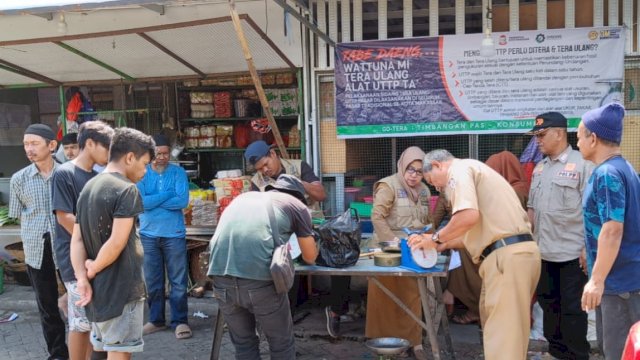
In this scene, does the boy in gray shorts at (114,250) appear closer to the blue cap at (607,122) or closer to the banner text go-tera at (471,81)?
the blue cap at (607,122)

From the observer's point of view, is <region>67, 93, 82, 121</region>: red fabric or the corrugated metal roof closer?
the corrugated metal roof

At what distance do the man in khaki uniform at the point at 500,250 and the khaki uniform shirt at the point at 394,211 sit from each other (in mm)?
944

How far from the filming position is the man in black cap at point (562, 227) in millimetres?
4113

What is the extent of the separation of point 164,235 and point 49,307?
Result: 1.15m

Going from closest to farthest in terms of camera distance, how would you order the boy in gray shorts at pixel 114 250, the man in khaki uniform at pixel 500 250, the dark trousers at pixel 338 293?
the boy in gray shorts at pixel 114 250
the man in khaki uniform at pixel 500 250
the dark trousers at pixel 338 293

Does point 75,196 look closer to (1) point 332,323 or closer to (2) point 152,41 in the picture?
(1) point 332,323

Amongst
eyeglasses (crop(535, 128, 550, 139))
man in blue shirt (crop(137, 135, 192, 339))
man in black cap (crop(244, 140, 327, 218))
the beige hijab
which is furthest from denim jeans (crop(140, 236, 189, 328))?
eyeglasses (crop(535, 128, 550, 139))

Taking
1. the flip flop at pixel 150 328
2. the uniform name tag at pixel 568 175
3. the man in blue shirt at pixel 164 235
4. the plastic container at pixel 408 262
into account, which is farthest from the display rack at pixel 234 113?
the uniform name tag at pixel 568 175

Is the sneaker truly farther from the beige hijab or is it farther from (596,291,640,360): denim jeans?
(596,291,640,360): denim jeans

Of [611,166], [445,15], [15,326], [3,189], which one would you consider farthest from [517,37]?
[3,189]

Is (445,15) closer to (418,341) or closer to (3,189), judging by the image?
(418,341)

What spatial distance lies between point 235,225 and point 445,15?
12.2 ft

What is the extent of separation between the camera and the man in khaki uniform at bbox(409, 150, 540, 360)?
3.60 metres

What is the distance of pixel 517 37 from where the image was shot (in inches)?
215
